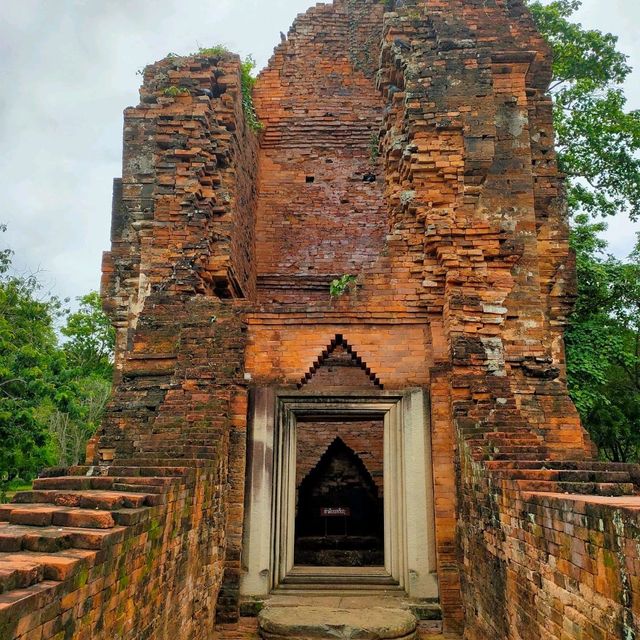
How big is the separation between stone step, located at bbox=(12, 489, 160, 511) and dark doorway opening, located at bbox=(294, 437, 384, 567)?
28.3 feet

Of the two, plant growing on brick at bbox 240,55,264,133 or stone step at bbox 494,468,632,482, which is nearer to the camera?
stone step at bbox 494,468,632,482

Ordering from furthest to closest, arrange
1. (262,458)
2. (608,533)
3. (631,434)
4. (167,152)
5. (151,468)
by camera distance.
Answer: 1. (631,434)
2. (167,152)
3. (262,458)
4. (151,468)
5. (608,533)

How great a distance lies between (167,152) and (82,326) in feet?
64.4

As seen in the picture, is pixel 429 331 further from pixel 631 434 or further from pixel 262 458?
pixel 631 434

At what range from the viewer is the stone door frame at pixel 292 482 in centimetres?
657

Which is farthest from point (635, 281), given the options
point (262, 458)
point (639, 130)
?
point (262, 458)

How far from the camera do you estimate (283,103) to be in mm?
11992

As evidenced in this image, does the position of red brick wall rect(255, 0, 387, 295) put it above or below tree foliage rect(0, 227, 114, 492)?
above

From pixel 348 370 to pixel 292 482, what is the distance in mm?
4146

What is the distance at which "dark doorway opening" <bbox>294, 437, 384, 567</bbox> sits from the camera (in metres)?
12.2

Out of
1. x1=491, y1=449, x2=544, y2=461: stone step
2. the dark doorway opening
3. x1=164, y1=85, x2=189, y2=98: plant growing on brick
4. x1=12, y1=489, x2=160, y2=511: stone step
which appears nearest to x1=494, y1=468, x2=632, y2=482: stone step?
x1=491, y1=449, x2=544, y2=461: stone step

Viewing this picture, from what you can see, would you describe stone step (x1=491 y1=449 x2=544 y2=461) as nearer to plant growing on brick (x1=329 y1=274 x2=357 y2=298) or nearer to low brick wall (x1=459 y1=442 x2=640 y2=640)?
low brick wall (x1=459 y1=442 x2=640 y2=640)

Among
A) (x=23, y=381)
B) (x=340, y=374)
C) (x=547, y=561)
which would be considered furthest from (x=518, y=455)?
(x=23, y=381)

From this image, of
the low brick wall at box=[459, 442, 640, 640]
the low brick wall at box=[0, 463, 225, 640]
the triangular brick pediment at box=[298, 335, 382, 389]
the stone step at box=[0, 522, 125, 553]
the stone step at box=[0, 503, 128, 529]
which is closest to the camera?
the low brick wall at box=[0, 463, 225, 640]
